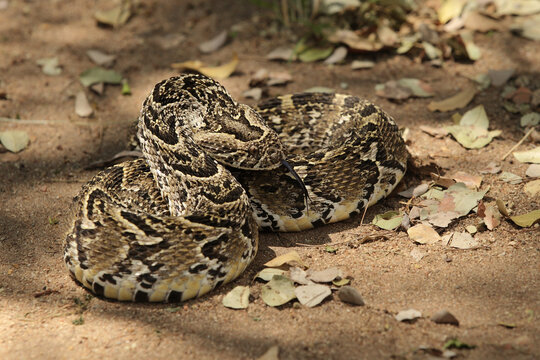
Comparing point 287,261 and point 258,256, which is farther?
point 258,256

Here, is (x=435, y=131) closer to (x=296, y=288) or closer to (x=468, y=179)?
(x=468, y=179)

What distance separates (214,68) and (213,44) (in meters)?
0.96

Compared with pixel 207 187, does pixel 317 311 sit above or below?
below

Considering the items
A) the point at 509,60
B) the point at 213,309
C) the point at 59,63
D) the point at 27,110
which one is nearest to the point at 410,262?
the point at 213,309

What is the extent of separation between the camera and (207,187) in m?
6.00

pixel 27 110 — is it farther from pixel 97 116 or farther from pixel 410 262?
pixel 410 262

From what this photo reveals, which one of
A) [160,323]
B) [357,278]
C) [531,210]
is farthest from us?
[531,210]

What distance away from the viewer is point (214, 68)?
9484mm

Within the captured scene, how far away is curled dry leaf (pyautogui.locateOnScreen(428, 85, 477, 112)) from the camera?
8.47 metres

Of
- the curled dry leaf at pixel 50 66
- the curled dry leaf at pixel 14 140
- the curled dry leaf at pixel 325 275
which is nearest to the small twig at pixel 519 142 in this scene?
the curled dry leaf at pixel 325 275

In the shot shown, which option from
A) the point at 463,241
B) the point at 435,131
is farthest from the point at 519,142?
the point at 463,241

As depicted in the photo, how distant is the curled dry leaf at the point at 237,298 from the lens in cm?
542

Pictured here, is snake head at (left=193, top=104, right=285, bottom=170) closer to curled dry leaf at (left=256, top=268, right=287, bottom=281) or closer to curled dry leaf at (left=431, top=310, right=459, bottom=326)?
curled dry leaf at (left=256, top=268, right=287, bottom=281)

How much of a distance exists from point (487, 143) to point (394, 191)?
157 centimetres
